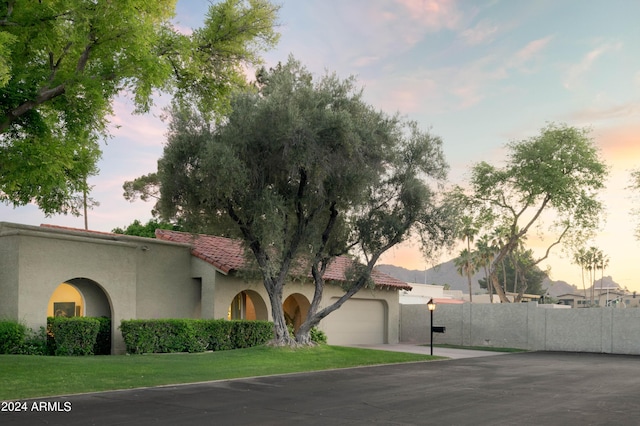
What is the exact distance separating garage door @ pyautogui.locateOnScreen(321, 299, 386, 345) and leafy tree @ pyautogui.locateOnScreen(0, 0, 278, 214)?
17.1 metres

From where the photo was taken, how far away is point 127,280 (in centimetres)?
2367

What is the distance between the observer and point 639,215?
42844mm

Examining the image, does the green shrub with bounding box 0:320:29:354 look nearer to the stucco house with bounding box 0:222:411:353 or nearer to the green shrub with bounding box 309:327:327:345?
the stucco house with bounding box 0:222:411:353

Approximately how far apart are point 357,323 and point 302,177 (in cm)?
1454

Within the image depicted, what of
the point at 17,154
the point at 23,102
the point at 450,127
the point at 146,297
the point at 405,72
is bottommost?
the point at 146,297

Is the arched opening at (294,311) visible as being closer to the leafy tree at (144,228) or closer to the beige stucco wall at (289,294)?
the beige stucco wall at (289,294)

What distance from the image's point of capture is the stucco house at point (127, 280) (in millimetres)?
20531

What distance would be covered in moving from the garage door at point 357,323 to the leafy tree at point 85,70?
17117 millimetres

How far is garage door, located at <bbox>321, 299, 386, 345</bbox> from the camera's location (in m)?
33.0

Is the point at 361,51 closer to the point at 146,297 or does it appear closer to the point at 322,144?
the point at 322,144

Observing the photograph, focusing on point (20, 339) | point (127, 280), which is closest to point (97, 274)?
point (127, 280)

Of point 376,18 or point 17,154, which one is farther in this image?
point 376,18

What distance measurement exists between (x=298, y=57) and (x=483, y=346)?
2028 centimetres

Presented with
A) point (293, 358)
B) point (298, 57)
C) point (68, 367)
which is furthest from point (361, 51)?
point (68, 367)
